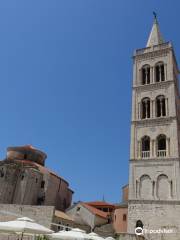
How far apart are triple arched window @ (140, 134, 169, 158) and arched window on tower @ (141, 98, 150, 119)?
2.75 meters

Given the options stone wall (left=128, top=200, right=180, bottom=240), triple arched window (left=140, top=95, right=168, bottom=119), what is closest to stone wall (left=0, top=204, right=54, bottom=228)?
stone wall (left=128, top=200, right=180, bottom=240)

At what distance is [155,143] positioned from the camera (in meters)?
29.1

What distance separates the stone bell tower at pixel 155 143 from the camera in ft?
85.6

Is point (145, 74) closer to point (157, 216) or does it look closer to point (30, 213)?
point (157, 216)

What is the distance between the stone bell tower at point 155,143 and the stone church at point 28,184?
1201cm

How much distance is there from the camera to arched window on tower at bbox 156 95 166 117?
30.8 metres

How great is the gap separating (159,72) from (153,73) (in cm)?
71

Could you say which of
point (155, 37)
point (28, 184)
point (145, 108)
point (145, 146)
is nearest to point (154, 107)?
point (145, 108)

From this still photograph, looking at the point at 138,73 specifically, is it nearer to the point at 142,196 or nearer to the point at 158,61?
the point at 158,61

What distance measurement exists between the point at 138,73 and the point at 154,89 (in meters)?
3.34

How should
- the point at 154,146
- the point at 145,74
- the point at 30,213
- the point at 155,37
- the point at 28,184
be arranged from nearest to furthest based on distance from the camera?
the point at 30,213
the point at 154,146
the point at 28,184
the point at 145,74
the point at 155,37

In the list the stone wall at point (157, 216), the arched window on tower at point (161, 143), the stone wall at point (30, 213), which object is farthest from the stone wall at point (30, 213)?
the arched window on tower at point (161, 143)

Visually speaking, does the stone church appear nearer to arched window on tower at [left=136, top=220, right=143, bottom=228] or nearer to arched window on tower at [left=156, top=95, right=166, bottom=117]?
arched window on tower at [left=136, top=220, right=143, bottom=228]

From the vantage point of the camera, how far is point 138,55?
35.2 meters
